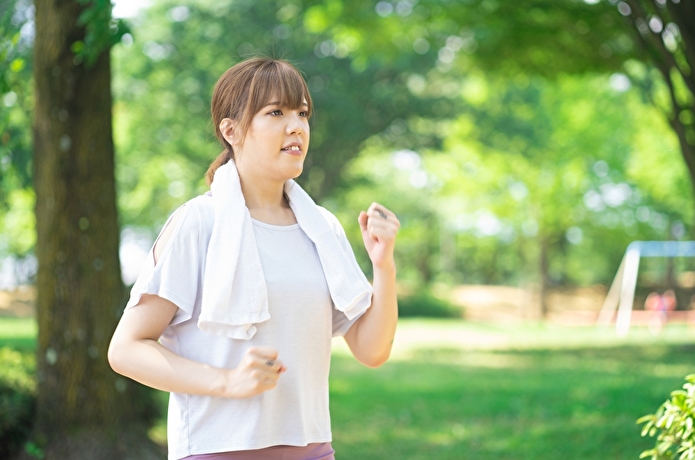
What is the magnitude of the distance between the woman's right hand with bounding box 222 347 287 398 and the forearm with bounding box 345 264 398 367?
520mm

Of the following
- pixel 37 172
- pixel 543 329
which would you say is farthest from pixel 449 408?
pixel 543 329

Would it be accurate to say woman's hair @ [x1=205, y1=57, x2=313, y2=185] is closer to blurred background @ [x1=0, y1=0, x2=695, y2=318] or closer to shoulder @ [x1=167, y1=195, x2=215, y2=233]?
shoulder @ [x1=167, y1=195, x2=215, y2=233]

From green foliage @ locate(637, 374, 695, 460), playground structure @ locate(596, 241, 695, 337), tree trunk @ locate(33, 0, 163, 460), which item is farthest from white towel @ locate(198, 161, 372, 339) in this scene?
playground structure @ locate(596, 241, 695, 337)

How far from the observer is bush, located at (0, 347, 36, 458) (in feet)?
20.3

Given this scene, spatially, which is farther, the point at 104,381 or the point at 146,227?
the point at 146,227

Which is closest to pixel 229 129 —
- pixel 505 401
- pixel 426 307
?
pixel 505 401

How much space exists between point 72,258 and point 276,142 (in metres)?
4.29

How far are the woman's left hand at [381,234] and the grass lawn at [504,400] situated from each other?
5419 mm

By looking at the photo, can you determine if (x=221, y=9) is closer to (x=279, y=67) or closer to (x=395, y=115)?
(x=395, y=115)

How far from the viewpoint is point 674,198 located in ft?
108

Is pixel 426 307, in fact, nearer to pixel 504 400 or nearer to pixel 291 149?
pixel 504 400

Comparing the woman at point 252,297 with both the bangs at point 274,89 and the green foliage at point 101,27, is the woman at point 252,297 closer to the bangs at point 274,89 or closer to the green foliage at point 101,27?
the bangs at point 274,89

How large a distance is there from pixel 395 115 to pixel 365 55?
1314 centimetres

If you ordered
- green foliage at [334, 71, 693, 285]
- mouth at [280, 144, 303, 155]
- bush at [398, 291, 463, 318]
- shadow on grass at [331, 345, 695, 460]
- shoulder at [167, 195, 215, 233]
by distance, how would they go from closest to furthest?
shoulder at [167, 195, 215, 233]
mouth at [280, 144, 303, 155]
shadow on grass at [331, 345, 695, 460]
green foliage at [334, 71, 693, 285]
bush at [398, 291, 463, 318]
